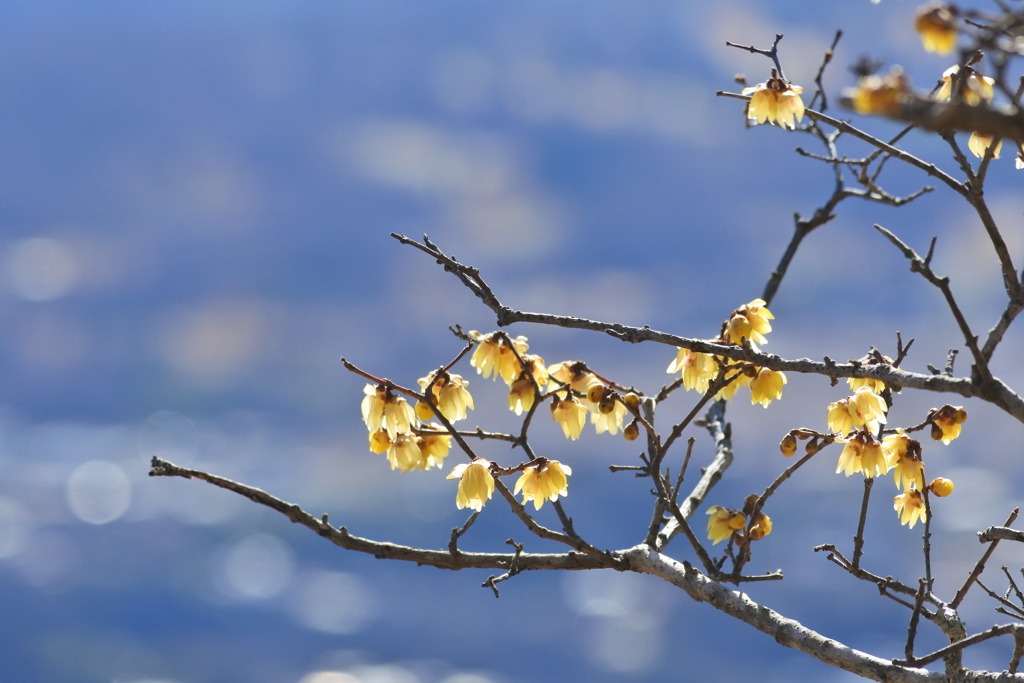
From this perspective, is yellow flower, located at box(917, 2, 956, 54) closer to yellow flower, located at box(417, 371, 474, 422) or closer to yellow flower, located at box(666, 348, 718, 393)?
yellow flower, located at box(666, 348, 718, 393)

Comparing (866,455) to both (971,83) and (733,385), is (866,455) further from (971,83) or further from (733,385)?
(971,83)

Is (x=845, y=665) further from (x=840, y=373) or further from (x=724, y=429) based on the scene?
(x=724, y=429)

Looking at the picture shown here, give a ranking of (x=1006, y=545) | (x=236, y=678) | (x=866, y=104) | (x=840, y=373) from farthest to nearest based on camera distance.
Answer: (x=236, y=678)
(x=1006, y=545)
(x=840, y=373)
(x=866, y=104)

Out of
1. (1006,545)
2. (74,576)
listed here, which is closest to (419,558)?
(1006,545)

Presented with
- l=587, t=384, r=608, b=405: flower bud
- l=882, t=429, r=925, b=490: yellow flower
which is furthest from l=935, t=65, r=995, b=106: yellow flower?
l=587, t=384, r=608, b=405: flower bud

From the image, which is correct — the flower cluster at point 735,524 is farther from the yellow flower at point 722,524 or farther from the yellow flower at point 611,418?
the yellow flower at point 611,418
